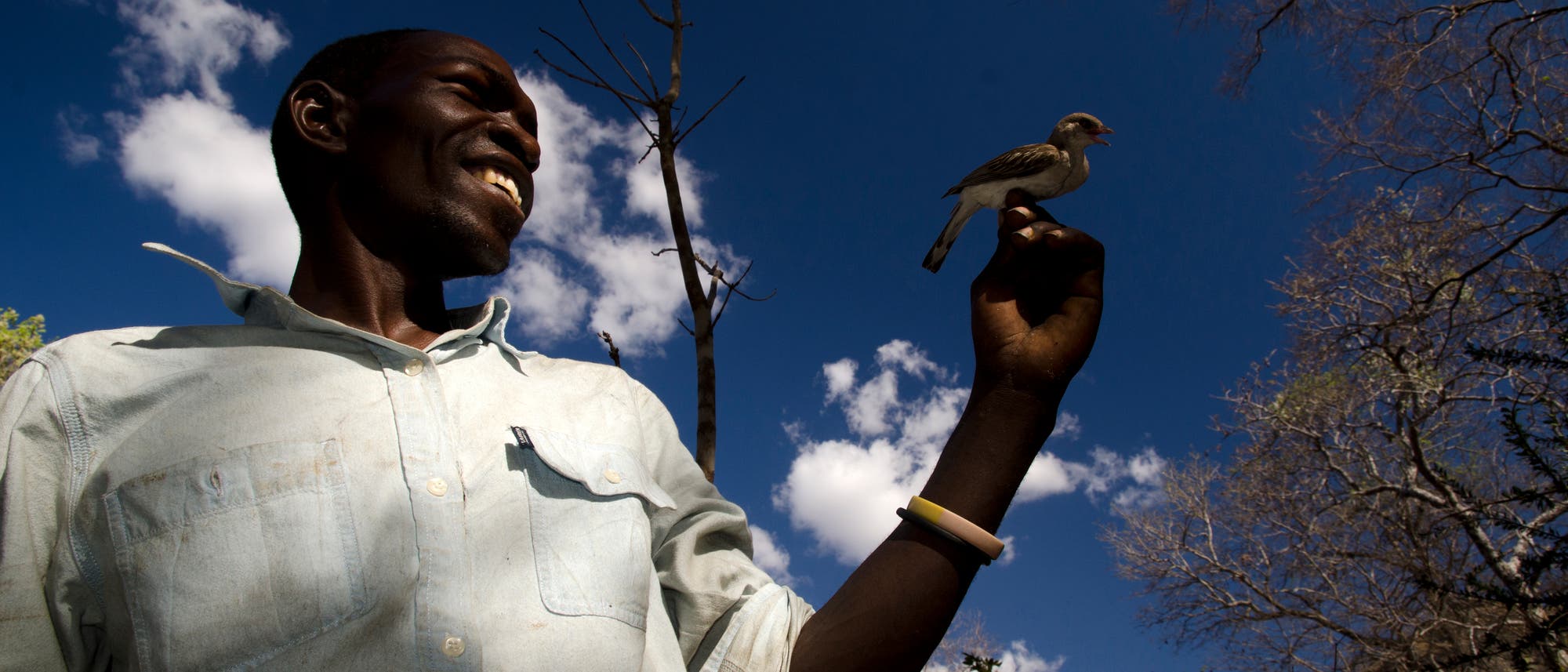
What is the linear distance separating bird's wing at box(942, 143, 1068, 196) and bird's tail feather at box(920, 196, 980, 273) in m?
0.13

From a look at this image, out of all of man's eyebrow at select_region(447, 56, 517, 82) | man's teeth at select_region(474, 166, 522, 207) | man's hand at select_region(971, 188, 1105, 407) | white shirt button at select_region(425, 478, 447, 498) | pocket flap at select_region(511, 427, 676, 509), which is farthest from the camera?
man's eyebrow at select_region(447, 56, 517, 82)

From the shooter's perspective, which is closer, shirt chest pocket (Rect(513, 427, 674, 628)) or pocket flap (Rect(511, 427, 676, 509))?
shirt chest pocket (Rect(513, 427, 674, 628))

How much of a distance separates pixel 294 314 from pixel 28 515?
49 cm

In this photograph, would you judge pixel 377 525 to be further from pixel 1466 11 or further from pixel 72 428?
pixel 1466 11

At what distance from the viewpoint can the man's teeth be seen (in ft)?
6.76

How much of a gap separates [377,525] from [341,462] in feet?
0.42

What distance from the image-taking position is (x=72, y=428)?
137 centimetres

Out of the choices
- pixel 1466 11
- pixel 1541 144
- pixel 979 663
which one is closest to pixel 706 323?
pixel 979 663

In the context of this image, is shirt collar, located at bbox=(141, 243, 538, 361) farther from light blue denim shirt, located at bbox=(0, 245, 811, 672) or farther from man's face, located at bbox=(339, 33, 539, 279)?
man's face, located at bbox=(339, 33, 539, 279)

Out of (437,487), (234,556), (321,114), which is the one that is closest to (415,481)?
(437,487)

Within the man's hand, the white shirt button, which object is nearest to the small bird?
the man's hand

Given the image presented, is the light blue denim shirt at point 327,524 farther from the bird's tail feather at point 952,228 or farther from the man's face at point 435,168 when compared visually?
the bird's tail feather at point 952,228

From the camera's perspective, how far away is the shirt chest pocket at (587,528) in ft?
4.60

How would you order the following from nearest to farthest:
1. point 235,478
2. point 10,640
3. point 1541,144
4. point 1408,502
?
point 10,640, point 235,478, point 1541,144, point 1408,502
